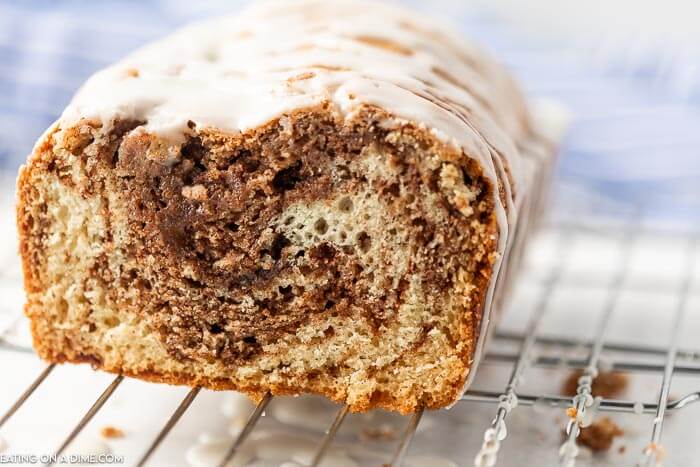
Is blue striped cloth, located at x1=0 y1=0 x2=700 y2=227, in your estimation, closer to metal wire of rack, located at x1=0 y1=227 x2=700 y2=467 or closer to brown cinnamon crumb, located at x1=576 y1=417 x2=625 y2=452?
metal wire of rack, located at x1=0 y1=227 x2=700 y2=467

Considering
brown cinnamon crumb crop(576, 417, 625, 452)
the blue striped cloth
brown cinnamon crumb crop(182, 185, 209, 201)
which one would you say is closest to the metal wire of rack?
brown cinnamon crumb crop(576, 417, 625, 452)

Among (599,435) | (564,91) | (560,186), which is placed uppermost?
(564,91)

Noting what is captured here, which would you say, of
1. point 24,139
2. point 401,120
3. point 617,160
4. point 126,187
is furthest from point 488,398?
point 24,139

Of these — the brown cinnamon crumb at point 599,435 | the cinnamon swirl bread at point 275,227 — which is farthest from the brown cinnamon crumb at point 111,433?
the brown cinnamon crumb at point 599,435

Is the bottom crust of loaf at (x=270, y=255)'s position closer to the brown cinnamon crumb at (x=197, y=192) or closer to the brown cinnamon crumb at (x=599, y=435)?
the brown cinnamon crumb at (x=197, y=192)

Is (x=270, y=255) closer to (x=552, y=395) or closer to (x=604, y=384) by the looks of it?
(x=552, y=395)

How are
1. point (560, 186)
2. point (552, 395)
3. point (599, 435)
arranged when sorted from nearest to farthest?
1. point (599, 435)
2. point (552, 395)
3. point (560, 186)

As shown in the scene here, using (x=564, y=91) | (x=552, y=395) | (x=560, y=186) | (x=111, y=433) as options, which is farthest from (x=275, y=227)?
(x=564, y=91)
